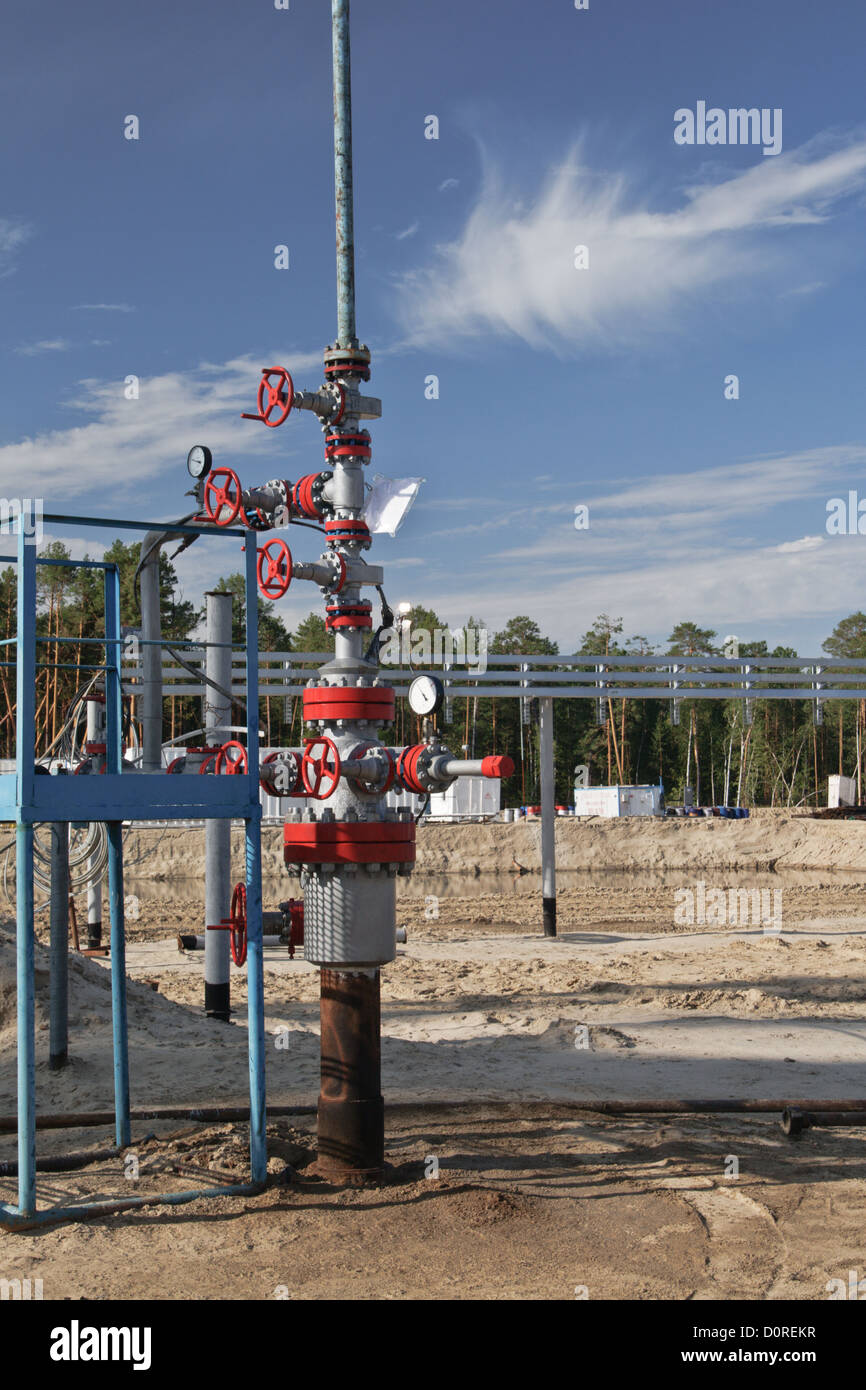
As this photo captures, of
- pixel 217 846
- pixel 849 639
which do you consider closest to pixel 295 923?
pixel 217 846

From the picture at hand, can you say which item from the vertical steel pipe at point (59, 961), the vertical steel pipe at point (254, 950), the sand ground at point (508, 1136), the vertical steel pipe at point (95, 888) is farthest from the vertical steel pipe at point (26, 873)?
the vertical steel pipe at point (95, 888)

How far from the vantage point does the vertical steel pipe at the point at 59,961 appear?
34.6 feet

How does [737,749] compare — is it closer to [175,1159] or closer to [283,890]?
[283,890]

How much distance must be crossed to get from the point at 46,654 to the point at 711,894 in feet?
108

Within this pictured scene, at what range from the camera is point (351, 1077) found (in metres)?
7.64

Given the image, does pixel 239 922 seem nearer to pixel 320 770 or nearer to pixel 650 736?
pixel 320 770

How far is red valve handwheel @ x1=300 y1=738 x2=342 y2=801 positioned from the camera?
7.67 m

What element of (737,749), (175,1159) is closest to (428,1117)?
(175,1159)

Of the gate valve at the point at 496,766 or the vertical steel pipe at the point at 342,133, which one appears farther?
the vertical steel pipe at the point at 342,133

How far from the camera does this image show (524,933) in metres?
23.0

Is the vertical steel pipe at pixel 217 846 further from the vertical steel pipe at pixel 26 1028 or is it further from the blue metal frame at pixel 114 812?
the vertical steel pipe at pixel 26 1028

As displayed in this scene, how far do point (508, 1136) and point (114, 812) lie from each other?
403 cm

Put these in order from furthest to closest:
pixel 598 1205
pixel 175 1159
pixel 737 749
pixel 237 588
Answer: pixel 737 749 → pixel 237 588 → pixel 175 1159 → pixel 598 1205

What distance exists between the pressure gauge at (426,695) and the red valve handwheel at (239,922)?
165 centimetres
